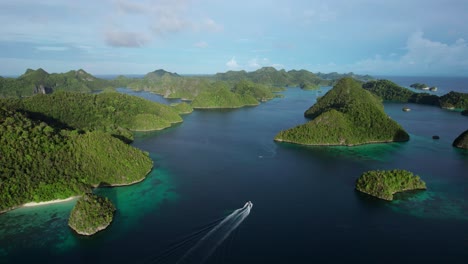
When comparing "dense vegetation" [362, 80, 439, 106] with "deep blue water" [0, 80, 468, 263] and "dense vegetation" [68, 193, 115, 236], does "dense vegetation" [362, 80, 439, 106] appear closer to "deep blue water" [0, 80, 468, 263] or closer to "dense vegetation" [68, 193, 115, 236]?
"deep blue water" [0, 80, 468, 263]

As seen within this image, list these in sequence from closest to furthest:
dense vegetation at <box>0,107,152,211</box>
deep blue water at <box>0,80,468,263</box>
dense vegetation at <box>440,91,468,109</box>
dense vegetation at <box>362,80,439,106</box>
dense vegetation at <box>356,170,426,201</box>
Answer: deep blue water at <box>0,80,468,263</box>, dense vegetation at <box>0,107,152,211</box>, dense vegetation at <box>356,170,426,201</box>, dense vegetation at <box>440,91,468,109</box>, dense vegetation at <box>362,80,439,106</box>

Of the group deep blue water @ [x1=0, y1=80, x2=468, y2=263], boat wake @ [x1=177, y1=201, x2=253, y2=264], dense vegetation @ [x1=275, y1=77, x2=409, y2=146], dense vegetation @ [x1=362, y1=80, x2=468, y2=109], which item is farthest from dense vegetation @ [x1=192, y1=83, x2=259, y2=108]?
boat wake @ [x1=177, y1=201, x2=253, y2=264]

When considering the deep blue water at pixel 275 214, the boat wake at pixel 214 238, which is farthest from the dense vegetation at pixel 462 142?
the boat wake at pixel 214 238

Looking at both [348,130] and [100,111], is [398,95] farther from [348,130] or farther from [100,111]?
[100,111]

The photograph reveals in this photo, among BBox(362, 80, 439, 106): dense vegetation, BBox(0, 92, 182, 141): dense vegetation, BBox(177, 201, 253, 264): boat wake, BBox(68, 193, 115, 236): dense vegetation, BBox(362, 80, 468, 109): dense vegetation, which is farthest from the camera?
BBox(362, 80, 439, 106): dense vegetation

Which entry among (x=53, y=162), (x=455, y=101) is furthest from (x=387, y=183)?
(x=455, y=101)
